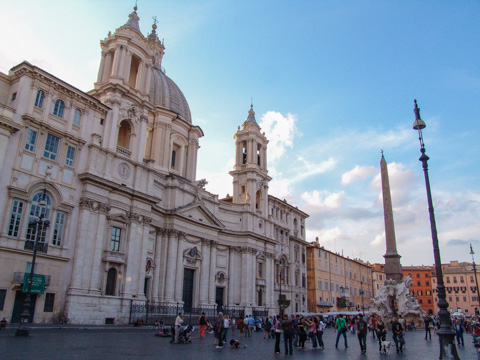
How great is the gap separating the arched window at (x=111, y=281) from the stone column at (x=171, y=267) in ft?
23.8

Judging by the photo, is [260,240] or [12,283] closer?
[12,283]

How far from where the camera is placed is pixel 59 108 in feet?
89.2

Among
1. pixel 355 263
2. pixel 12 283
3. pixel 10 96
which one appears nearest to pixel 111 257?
Answer: pixel 12 283

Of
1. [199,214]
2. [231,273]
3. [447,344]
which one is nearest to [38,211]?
[199,214]

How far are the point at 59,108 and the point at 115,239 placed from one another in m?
10.1

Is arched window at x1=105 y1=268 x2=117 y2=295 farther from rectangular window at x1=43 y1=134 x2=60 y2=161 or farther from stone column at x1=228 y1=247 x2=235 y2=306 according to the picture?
stone column at x1=228 y1=247 x2=235 y2=306

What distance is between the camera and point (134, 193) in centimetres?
3112

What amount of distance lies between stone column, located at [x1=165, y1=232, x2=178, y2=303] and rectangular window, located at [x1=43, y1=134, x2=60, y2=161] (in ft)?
46.5

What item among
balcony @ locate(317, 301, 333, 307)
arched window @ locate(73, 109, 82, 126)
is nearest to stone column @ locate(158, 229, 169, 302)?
arched window @ locate(73, 109, 82, 126)

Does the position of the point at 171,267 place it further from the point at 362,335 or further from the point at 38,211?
the point at 362,335

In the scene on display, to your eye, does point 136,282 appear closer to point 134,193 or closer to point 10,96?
point 134,193

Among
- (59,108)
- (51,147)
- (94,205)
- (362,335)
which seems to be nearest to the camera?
(362,335)

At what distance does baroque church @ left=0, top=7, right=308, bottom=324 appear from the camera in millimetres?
23906

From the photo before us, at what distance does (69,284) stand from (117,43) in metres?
20.0
